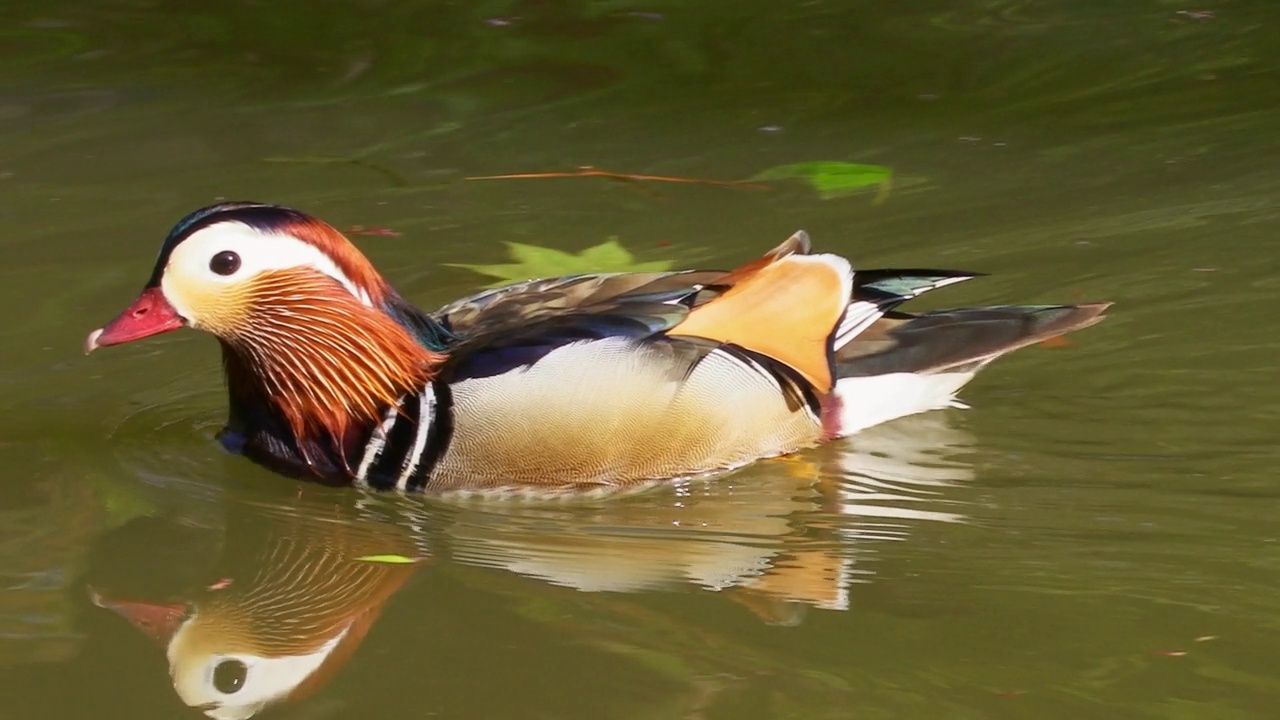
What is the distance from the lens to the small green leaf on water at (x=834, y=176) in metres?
5.54

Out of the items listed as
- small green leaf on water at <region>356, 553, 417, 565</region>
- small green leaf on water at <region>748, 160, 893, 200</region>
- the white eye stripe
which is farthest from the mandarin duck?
small green leaf on water at <region>748, 160, 893, 200</region>

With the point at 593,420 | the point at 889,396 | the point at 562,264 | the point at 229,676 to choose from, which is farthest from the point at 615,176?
the point at 229,676

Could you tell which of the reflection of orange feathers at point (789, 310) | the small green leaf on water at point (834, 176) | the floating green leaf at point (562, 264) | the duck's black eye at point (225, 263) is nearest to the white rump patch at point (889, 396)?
the reflection of orange feathers at point (789, 310)

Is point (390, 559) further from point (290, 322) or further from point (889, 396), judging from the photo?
point (889, 396)

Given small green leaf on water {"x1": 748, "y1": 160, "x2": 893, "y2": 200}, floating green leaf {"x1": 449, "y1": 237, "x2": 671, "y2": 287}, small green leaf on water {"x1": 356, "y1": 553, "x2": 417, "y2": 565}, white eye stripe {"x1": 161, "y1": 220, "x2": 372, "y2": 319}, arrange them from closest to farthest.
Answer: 1. small green leaf on water {"x1": 356, "y1": 553, "x2": 417, "y2": 565}
2. white eye stripe {"x1": 161, "y1": 220, "x2": 372, "y2": 319}
3. floating green leaf {"x1": 449, "y1": 237, "x2": 671, "y2": 287}
4. small green leaf on water {"x1": 748, "y1": 160, "x2": 893, "y2": 200}

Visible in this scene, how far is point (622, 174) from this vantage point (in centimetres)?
574

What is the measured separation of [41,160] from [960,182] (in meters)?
3.04

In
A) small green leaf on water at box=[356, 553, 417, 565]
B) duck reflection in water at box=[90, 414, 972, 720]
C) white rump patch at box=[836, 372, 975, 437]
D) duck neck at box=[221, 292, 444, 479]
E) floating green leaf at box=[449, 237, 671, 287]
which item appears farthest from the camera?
floating green leaf at box=[449, 237, 671, 287]

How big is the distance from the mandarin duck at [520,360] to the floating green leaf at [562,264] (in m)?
0.74

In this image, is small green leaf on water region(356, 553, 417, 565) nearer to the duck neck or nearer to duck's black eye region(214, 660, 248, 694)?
the duck neck

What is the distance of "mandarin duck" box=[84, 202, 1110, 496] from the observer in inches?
140

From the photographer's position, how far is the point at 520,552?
11.1 feet

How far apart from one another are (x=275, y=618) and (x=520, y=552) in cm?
48

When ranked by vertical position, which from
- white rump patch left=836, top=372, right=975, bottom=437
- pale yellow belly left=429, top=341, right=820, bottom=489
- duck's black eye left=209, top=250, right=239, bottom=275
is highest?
duck's black eye left=209, top=250, right=239, bottom=275
